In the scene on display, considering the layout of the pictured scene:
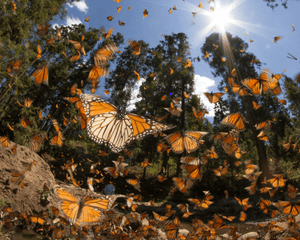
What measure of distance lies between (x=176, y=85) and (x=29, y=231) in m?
17.5

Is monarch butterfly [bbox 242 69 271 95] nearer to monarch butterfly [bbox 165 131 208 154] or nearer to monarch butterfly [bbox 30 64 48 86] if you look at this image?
monarch butterfly [bbox 165 131 208 154]

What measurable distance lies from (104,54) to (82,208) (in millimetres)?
2838

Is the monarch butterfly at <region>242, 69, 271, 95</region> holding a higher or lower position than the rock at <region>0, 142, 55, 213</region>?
higher

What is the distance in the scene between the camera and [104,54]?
134 inches

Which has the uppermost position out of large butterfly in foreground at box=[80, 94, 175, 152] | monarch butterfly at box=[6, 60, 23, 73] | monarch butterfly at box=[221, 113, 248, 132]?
monarch butterfly at box=[6, 60, 23, 73]

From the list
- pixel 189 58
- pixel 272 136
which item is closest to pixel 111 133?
pixel 189 58

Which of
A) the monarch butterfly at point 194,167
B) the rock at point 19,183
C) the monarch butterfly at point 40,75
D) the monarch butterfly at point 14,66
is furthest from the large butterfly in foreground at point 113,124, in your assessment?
the monarch butterfly at point 14,66

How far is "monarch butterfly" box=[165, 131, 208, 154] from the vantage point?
3668 millimetres

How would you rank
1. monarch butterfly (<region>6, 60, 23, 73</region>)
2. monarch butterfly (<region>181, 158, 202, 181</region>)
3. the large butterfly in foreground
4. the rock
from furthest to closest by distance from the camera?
monarch butterfly (<region>6, 60, 23, 73</region>), the rock, monarch butterfly (<region>181, 158, 202, 181</region>), the large butterfly in foreground

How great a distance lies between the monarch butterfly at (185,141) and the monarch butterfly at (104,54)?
2.05 metres

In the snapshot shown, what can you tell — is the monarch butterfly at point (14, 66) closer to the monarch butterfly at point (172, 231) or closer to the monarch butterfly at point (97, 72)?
the monarch butterfly at point (97, 72)

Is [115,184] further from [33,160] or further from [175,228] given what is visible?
[175,228]

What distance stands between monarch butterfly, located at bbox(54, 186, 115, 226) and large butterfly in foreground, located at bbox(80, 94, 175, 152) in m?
1.18

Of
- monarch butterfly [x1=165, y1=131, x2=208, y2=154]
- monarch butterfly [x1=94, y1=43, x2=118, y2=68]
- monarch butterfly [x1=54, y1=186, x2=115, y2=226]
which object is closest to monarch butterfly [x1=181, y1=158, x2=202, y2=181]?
monarch butterfly [x1=165, y1=131, x2=208, y2=154]
